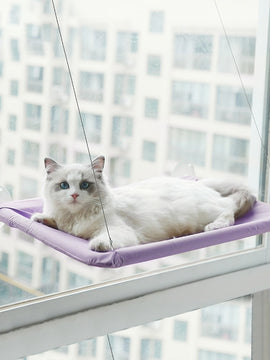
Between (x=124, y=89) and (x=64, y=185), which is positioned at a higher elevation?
(x=124, y=89)

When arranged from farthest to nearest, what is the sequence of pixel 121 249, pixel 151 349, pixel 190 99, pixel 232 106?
pixel 232 106, pixel 190 99, pixel 151 349, pixel 121 249

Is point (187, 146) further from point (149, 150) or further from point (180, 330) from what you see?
point (180, 330)

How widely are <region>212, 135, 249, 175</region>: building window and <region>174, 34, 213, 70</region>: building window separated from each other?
12.3 inches

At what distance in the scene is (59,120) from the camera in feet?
6.66

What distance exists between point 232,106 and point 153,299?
910mm

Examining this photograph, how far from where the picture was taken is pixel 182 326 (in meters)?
2.38

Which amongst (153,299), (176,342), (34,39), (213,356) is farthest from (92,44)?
(213,356)

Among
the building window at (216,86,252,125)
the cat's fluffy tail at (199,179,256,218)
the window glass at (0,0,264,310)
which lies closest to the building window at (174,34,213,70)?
the window glass at (0,0,264,310)

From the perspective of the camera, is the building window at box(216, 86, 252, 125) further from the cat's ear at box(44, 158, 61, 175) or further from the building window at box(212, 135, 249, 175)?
the cat's ear at box(44, 158, 61, 175)

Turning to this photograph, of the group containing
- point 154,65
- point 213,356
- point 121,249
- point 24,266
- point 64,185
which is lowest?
point 213,356

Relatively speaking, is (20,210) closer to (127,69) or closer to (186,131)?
(127,69)

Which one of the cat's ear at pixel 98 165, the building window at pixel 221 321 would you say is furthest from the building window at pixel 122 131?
the building window at pixel 221 321

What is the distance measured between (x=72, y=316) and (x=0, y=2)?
954 millimetres

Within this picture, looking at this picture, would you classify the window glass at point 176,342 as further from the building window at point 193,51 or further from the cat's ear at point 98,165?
the building window at point 193,51
